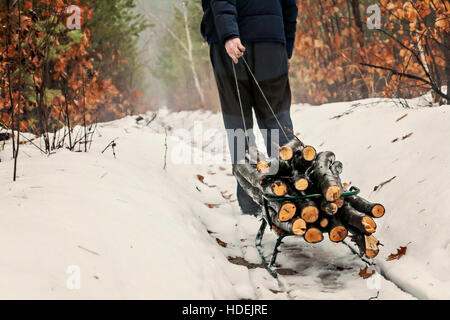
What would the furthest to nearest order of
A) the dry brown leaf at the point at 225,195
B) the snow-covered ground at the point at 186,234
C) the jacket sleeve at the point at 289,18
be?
the dry brown leaf at the point at 225,195 < the jacket sleeve at the point at 289,18 < the snow-covered ground at the point at 186,234

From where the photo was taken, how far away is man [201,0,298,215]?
2.66m

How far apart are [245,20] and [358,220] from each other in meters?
1.69

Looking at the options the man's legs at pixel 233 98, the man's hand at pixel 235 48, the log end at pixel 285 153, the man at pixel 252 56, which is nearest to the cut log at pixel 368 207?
the log end at pixel 285 153

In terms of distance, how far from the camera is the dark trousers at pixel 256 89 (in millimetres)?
2820

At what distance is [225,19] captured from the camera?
8.50 feet

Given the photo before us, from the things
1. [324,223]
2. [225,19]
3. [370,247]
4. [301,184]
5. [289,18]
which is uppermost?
[289,18]

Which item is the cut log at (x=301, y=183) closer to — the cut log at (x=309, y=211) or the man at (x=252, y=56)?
the cut log at (x=309, y=211)

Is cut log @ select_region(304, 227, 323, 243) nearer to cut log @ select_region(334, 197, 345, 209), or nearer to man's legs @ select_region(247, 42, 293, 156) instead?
cut log @ select_region(334, 197, 345, 209)

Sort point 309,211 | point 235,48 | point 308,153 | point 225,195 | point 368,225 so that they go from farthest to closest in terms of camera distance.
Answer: point 225,195 → point 235,48 → point 308,153 → point 309,211 → point 368,225

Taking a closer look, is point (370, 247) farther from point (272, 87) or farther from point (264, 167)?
point (272, 87)

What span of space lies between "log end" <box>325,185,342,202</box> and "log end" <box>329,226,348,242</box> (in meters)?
0.19

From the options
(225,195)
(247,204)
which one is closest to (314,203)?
(247,204)

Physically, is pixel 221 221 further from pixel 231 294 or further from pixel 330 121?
pixel 330 121

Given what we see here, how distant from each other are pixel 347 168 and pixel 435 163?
1057 millimetres
